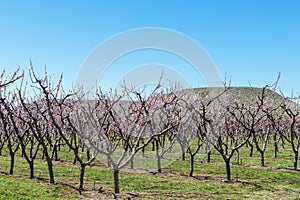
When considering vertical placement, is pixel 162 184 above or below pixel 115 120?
below

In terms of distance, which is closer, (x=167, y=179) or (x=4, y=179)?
(x=4, y=179)

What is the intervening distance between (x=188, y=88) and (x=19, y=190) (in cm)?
1571

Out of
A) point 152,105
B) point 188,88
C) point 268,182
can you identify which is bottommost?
point 268,182

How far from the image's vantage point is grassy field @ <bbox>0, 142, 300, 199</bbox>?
11.6 metres

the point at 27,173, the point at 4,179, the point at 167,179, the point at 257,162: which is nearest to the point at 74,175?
the point at 27,173

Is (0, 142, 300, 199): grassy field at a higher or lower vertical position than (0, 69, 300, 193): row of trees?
lower

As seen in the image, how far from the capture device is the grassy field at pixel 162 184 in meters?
11.6

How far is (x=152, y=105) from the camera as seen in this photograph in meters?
14.6

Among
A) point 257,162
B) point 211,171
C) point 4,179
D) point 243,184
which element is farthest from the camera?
point 257,162

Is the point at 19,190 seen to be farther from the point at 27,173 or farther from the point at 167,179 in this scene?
the point at 167,179

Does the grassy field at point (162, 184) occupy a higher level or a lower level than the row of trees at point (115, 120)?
lower

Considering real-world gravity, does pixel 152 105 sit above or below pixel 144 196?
above

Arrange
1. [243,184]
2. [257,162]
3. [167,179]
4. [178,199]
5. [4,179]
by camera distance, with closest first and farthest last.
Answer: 1. [178,199]
2. [4,179]
3. [243,184]
4. [167,179]
5. [257,162]

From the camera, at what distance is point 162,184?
47.3 feet
